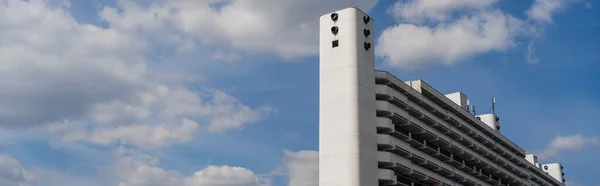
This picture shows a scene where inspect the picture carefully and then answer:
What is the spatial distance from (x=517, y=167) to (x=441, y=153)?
145 ft

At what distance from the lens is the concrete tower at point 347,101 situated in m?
83.9

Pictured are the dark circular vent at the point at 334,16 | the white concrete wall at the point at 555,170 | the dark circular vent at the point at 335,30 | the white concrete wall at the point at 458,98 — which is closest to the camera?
the dark circular vent at the point at 335,30

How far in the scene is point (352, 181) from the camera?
270 feet

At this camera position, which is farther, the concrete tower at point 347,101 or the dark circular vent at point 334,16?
the dark circular vent at point 334,16

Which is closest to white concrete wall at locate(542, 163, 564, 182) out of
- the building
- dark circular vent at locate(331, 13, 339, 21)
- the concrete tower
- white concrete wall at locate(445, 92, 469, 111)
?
white concrete wall at locate(445, 92, 469, 111)

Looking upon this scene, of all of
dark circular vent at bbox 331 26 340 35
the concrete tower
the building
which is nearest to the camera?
the concrete tower

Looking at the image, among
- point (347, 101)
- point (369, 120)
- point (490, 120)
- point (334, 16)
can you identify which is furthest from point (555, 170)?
point (347, 101)

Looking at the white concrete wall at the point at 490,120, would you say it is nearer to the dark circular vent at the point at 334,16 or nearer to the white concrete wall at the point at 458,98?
the white concrete wall at the point at 458,98

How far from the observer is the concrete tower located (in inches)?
3302

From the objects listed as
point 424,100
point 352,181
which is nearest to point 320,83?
point 352,181

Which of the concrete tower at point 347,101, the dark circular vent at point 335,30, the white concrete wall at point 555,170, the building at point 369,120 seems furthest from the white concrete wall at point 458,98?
the white concrete wall at point 555,170

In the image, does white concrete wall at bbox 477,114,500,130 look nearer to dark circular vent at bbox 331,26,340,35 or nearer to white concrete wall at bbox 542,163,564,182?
white concrete wall at bbox 542,163,564,182

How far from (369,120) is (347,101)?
14.2 ft

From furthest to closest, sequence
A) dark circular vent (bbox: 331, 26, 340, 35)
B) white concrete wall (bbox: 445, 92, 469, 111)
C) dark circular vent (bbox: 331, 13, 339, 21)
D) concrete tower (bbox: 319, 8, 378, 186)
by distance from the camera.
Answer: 1. white concrete wall (bbox: 445, 92, 469, 111)
2. dark circular vent (bbox: 331, 13, 339, 21)
3. dark circular vent (bbox: 331, 26, 340, 35)
4. concrete tower (bbox: 319, 8, 378, 186)
